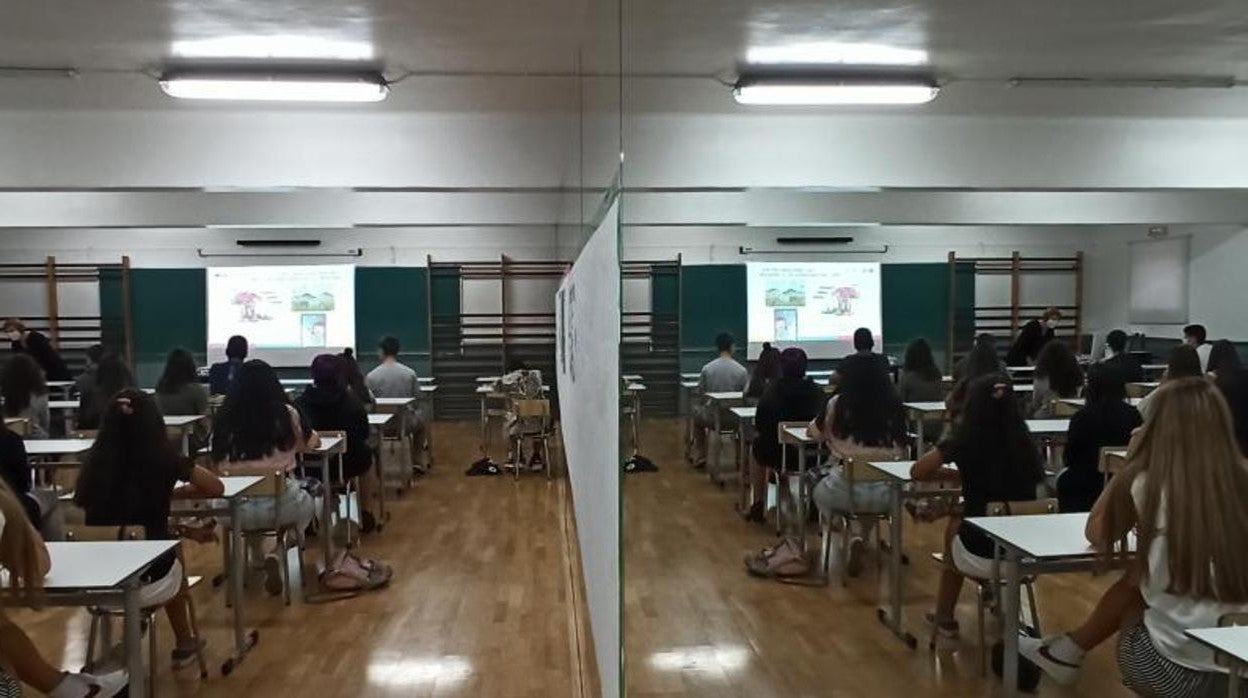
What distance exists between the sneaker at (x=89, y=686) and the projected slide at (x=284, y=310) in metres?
8.40

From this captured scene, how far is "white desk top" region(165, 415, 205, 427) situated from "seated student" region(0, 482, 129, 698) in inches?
150

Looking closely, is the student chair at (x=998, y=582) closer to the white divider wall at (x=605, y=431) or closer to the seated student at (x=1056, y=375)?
the seated student at (x=1056, y=375)

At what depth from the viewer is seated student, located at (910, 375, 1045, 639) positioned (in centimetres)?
224

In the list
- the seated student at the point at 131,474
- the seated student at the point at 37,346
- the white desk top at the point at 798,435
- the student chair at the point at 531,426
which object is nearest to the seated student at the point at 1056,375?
the white desk top at the point at 798,435

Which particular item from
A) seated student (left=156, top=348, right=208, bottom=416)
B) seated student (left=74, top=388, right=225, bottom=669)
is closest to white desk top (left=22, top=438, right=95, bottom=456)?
seated student (left=156, top=348, right=208, bottom=416)

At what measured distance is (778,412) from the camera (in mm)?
2014

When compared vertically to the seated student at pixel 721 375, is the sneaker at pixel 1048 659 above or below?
below

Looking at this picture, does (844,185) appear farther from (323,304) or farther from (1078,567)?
(323,304)

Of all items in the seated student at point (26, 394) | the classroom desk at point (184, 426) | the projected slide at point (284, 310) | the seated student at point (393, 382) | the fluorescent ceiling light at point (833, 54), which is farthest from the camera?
the projected slide at point (284, 310)

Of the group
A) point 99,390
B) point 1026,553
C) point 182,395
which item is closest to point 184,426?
point 182,395

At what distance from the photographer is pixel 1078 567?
2.09 metres

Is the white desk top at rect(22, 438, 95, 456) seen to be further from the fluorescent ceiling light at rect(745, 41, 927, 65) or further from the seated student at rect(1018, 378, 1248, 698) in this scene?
the seated student at rect(1018, 378, 1248, 698)

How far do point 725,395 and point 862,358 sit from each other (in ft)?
0.99

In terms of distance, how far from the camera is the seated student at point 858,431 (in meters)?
1.84
